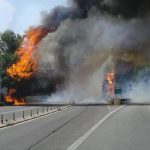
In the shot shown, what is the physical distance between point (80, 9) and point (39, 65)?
379 inches

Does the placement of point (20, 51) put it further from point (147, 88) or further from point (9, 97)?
point (147, 88)

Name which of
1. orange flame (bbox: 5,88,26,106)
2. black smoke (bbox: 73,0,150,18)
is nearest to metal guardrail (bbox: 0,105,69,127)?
black smoke (bbox: 73,0,150,18)

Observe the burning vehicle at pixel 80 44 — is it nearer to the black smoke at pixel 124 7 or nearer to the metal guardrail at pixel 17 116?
the black smoke at pixel 124 7

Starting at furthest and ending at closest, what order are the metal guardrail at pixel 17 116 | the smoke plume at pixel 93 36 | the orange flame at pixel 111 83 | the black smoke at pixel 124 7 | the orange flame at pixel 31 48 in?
the orange flame at pixel 111 83, the orange flame at pixel 31 48, the smoke plume at pixel 93 36, the black smoke at pixel 124 7, the metal guardrail at pixel 17 116

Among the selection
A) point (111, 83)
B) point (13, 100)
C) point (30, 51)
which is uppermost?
point (30, 51)

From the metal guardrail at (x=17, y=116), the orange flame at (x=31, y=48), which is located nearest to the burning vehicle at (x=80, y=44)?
the orange flame at (x=31, y=48)

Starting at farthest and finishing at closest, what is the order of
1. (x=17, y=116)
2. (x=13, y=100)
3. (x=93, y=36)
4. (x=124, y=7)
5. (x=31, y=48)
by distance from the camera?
(x=13, y=100) < (x=31, y=48) < (x=93, y=36) < (x=124, y=7) < (x=17, y=116)

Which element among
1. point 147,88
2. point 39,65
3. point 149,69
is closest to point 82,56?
point 39,65

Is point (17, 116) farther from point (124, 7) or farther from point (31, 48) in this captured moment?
point (31, 48)

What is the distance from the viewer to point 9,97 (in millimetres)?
83125

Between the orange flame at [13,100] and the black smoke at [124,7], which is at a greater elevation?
the black smoke at [124,7]

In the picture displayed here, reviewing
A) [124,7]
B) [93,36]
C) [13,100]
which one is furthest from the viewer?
[13,100]

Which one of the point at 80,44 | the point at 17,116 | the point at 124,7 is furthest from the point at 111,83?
the point at 17,116

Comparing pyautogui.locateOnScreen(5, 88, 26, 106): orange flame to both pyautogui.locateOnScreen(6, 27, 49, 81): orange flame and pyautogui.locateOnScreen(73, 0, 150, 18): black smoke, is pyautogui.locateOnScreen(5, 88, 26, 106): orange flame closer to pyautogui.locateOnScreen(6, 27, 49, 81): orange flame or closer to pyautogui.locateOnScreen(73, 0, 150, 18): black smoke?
pyautogui.locateOnScreen(6, 27, 49, 81): orange flame
